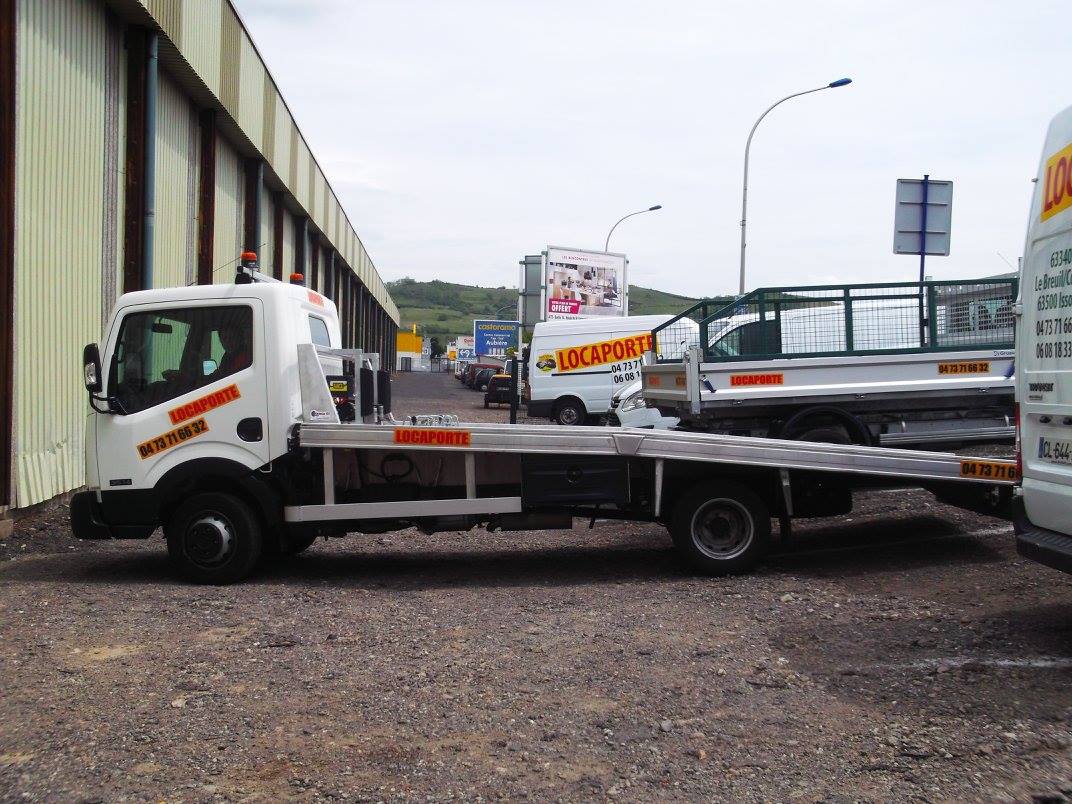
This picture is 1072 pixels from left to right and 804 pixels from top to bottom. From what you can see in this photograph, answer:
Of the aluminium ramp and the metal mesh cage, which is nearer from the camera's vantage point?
the aluminium ramp

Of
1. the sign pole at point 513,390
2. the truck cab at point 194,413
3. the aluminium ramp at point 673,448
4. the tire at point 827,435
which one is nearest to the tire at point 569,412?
the sign pole at point 513,390

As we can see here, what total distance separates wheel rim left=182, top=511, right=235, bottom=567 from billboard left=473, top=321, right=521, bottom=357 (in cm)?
6677

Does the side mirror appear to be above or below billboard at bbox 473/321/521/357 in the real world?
below

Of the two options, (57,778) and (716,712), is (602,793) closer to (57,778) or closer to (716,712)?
(716,712)

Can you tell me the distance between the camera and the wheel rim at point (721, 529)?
8.00m

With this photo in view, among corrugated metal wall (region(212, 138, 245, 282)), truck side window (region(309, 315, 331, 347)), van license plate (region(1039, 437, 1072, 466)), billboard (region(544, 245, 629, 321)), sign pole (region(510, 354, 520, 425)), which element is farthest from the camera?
billboard (region(544, 245, 629, 321))

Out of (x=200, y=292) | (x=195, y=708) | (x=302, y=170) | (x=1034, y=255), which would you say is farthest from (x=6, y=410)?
(x=302, y=170)

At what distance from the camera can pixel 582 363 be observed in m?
24.6

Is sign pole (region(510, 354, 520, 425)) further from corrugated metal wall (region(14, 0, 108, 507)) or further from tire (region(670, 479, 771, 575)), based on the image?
corrugated metal wall (region(14, 0, 108, 507))

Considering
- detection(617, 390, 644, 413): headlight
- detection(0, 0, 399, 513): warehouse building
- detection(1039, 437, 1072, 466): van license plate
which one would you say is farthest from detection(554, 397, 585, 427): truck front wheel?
detection(1039, 437, 1072, 466): van license plate

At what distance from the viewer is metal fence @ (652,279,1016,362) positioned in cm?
1030

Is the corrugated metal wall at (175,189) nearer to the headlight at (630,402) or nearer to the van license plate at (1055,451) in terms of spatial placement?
the headlight at (630,402)

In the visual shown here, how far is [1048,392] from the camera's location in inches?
229

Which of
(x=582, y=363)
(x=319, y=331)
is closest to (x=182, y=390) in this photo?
(x=319, y=331)
